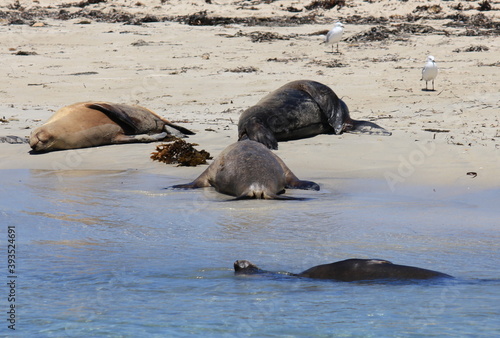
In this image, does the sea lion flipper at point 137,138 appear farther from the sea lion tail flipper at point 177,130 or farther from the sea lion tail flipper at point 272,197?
the sea lion tail flipper at point 272,197

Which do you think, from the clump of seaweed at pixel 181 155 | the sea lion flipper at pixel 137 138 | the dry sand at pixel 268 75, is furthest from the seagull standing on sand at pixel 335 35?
the clump of seaweed at pixel 181 155

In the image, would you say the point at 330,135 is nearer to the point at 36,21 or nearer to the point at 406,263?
the point at 406,263

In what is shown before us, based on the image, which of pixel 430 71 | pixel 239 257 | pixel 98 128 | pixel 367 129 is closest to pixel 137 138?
pixel 98 128

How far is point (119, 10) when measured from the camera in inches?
795

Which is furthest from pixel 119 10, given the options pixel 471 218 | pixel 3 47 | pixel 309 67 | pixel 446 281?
pixel 446 281

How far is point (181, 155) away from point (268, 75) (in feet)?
17.9

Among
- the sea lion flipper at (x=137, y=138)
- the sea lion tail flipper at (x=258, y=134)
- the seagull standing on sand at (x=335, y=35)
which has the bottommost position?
the sea lion flipper at (x=137, y=138)

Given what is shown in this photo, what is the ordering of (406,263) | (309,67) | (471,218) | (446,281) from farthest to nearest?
(309,67)
(471,218)
(406,263)
(446,281)

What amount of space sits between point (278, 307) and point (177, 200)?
9.36ft

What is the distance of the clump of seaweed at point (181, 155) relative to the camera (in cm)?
796

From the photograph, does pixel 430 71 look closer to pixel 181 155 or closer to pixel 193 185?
pixel 181 155

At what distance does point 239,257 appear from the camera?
4668mm

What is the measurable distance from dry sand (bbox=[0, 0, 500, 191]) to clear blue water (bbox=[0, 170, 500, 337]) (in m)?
0.96

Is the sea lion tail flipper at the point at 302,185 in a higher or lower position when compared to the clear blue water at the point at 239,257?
lower
